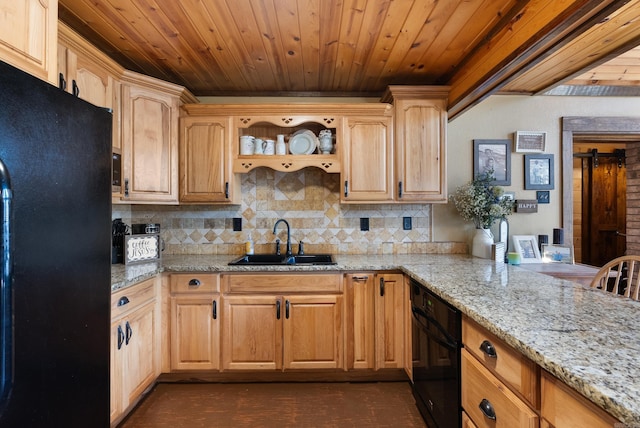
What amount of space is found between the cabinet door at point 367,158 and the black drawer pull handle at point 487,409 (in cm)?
163

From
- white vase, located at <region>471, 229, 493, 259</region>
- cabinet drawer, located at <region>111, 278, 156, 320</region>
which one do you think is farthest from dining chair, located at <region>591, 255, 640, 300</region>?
cabinet drawer, located at <region>111, 278, 156, 320</region>

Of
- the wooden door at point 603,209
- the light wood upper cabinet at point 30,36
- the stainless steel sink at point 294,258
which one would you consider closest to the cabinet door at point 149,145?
the stainless steel sink at point 294,258

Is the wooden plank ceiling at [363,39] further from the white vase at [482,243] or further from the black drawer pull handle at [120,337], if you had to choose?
the black drawer pull handle at [120,337]

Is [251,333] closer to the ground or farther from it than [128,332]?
closer to the ground

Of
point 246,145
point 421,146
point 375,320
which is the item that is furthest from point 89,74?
point 375,320

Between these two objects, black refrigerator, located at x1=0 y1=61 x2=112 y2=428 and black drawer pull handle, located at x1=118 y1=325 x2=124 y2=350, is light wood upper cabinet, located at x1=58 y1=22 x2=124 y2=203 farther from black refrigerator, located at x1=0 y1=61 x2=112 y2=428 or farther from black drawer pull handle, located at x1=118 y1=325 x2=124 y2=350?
black refrigerator, located at x1=0 y1=61 x2=112 y2=428

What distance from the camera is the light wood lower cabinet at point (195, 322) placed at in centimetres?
232

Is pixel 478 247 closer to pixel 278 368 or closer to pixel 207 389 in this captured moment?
pixel 278 368

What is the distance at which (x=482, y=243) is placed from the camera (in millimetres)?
2637

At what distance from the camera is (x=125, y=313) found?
187cm

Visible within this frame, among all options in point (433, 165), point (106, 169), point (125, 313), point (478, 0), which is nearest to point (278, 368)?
point (125, 313)

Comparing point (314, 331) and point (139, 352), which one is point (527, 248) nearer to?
point (314, 331)

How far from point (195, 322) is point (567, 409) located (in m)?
2.20

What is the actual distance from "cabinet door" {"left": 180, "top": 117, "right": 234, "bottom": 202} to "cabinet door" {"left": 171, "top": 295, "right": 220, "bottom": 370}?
0.82 meters
